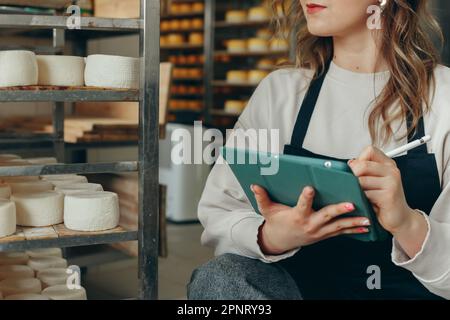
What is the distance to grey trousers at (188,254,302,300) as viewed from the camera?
1.31 metres

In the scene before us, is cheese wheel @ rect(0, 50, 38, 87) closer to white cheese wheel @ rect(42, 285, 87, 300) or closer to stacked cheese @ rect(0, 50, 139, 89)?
stacked cheese @ rect(0, 50, 139, 89)

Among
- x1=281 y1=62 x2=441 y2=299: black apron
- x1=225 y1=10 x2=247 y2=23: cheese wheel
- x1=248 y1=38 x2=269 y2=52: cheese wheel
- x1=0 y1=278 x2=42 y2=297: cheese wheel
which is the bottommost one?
x1=0 y1=278 x2=42 y2=297: cheese wheel

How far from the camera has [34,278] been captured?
79.1 inches

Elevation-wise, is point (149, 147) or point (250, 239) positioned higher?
point (149, 147)

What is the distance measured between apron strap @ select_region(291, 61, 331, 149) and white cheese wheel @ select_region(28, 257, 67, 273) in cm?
102

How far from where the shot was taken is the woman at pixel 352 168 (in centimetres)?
130

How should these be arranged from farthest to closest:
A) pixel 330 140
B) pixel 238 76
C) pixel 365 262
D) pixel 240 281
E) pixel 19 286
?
pixel 238 76 → pixel 19 286 → pixel 330 140 → pixel 365 262 → pixel 240 281

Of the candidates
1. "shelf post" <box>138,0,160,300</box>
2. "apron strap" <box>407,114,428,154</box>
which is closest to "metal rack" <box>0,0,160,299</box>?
"shelf post" <box>138,0,160,300</box>

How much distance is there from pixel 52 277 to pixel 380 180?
1250mm

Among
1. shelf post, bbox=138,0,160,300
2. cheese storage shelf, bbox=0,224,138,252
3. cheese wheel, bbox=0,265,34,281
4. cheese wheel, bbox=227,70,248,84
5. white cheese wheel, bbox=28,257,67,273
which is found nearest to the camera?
cheese storage shelf, bbox=0,224,138,252

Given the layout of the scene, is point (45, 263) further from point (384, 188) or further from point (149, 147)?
point (384, 188)

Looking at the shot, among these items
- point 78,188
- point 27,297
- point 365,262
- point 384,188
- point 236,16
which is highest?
point 236,16

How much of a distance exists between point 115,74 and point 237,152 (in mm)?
727

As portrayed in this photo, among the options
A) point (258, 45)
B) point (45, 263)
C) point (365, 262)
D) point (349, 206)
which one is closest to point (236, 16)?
point (258, 45)
